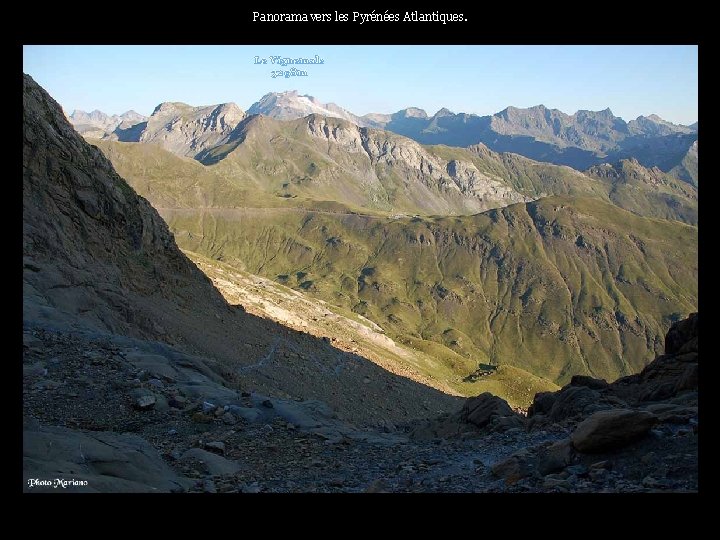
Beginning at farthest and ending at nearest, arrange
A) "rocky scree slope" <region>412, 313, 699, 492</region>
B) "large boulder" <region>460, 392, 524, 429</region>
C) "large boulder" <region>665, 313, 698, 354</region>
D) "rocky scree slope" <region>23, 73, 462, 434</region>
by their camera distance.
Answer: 1. "rocky scree slope" <region>23, 73, 462, 434</region>
2. "large boulder" <region>460, 392, 524, 429</region>
3. "large boulder" <region>665, 313, 698, 354</region>
4. "rocky scree slope" <region>412, 313, 699, 492</region>

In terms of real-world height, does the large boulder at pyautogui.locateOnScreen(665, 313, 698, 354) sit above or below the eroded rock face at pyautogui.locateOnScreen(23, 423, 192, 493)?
above

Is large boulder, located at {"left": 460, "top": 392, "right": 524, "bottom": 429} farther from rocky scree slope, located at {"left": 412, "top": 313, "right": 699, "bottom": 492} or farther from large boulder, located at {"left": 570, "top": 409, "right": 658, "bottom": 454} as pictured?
large boulder, located at {"left": 570, "top": 409, "right": 658, "bottom": 454}

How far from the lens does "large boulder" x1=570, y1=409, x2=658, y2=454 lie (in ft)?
44.6

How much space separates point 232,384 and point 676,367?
67.7ft

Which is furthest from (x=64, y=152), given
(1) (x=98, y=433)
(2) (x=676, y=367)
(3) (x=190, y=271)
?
(2) (x=676, y=367)

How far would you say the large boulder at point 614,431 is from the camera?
1359 cm

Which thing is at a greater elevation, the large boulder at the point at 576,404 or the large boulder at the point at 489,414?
the large boulder at the point at 576,404

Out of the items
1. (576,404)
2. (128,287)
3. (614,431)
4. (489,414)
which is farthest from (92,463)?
→ (128,287)

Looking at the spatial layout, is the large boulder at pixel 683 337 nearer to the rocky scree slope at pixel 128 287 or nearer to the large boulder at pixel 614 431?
the large boulder at pixel 614 431

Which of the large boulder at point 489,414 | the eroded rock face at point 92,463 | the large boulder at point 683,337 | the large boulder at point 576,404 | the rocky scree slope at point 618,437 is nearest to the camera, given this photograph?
the eroded rock face at point 92,463

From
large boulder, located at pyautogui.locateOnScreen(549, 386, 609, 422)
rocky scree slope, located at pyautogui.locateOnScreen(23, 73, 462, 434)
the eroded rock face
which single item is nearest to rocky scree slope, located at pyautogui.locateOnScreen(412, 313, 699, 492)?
large boulder, located at pyautogui.locateOnScreen(549, 386, 609, 422)

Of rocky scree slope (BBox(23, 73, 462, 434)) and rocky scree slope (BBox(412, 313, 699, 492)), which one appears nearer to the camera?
rocky scree slope (BBox(412, 313, 699, 492))

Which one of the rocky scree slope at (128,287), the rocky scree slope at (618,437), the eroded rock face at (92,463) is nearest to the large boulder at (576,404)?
the rocky scree slope at (618,437)

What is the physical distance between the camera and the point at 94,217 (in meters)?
39.0
